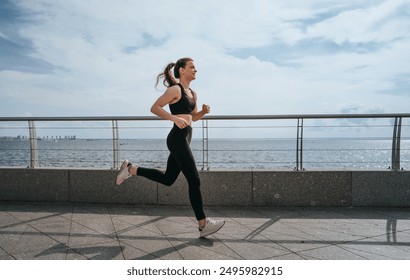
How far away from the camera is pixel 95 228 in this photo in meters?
4.08

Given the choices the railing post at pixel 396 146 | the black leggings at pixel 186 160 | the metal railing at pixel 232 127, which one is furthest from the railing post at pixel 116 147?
the railing post at pixel 396 146

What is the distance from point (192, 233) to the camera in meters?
3.95

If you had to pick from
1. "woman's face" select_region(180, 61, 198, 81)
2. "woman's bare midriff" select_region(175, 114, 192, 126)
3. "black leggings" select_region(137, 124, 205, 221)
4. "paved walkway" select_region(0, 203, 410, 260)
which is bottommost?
"paved walkway" select_region(0, 203, 410, 260)

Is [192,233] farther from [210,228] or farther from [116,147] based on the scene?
[116,147]

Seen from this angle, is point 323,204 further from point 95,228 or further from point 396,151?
point 95,228

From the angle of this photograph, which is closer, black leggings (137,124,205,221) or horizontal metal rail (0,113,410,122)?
black leggings (137,124,205,221)

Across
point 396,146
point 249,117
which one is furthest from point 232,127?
point 396,146

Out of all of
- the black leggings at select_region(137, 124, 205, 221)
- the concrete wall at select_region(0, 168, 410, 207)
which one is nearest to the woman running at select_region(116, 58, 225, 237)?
the black leggings at select_region(137, 124, 205, 221)

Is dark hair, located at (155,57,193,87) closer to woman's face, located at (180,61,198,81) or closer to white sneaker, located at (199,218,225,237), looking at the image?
woman's face, located at (180,61,198,81)

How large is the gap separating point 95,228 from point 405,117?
5.02 meters

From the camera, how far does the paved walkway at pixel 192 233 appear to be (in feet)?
10.6

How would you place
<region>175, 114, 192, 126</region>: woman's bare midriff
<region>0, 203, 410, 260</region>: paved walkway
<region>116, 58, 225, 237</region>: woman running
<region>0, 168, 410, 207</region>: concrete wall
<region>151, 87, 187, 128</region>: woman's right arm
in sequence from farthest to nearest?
<region>0, 168, 410, 207</region>: concrete wall → <region>175, 114, 192, 126</region>: woman's bare midriff → <region>116, 58, 225, 237</region>: woman running → <region>151, 87, 187, 128</region>: woman's right arm → <region>0, 203, 410, 260</region>: paved walkway

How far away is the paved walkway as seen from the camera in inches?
127

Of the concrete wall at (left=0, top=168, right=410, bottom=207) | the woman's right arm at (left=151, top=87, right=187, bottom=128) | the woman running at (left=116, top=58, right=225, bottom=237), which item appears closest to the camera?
the woman's right arm at (left=151, top=87, right=187, bottom=128)
